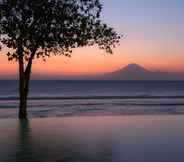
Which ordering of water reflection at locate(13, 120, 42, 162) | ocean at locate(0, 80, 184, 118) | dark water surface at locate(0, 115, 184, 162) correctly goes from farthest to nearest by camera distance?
ocean at locate(0, 80, 184, 118), dark water surface at locate(0, 115, 184, 162), water reflection at locate(13, 120, 42, 162)

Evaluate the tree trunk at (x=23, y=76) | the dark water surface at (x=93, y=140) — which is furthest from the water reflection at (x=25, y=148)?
the tree trunk at (x=23, y=76)

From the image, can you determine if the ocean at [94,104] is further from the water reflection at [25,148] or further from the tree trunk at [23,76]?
the water reflection at [25,148]

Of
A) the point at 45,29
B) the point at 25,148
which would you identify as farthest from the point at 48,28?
the point at 25,148

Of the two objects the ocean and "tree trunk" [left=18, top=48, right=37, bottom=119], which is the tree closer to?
"tree trunk" [left=18, top=48, right=37, bottom=119]

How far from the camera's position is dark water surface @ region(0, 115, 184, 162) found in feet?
40.1

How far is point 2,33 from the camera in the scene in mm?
20672

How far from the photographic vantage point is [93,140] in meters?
15.4

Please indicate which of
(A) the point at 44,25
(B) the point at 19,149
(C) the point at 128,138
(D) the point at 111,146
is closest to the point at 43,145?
(B) the point at 19,149

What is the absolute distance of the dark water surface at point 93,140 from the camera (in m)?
12.2

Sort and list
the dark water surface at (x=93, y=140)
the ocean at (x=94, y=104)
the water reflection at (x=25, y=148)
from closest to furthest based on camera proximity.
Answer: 1. the water reflection at (x=25, y=148)
2. the dark water surface at (x=93, y=140)
3. the ocean at (x=94, y=104)

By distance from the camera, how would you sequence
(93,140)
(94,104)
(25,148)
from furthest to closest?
(94,104) → (93,140) → (25,148)

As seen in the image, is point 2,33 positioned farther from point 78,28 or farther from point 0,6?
point 78,28

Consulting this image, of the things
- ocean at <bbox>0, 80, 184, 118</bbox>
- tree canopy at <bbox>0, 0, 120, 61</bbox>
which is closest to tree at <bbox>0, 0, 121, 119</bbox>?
tree canopy at <bbox>0, 0, 120, 61</bbox>

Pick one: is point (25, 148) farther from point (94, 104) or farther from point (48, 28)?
point (94, 104)
